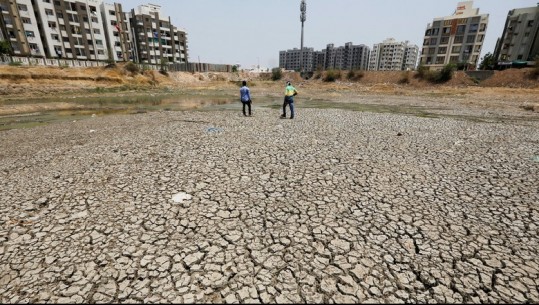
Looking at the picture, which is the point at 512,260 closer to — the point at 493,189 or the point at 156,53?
the point at 493,189

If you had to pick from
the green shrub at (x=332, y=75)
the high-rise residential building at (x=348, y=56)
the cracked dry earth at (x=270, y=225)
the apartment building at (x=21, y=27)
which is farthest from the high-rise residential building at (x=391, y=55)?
the cracked dry earth at (x=270, y=225)

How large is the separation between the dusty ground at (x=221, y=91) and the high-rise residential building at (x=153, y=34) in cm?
2713

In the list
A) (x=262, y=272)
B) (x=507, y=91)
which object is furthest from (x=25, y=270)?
(x=507, y=91)

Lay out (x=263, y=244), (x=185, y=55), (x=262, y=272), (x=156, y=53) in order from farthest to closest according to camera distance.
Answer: (x=185, y=55) < (x=156, y=53) < (x=263, y=244) < (x=262, y=272)

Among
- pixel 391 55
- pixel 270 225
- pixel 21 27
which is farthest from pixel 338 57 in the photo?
pixel 270 225

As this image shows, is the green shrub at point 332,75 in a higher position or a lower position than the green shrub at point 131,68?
lower

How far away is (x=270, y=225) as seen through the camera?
4.04 metres

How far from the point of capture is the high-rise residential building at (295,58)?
532 ft

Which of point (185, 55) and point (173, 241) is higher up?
point (185, 55)

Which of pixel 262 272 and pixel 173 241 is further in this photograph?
pixel 173 241

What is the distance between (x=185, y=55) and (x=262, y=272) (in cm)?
10245

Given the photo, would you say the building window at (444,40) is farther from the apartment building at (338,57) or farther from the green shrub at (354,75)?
the apartment building at (338,57)

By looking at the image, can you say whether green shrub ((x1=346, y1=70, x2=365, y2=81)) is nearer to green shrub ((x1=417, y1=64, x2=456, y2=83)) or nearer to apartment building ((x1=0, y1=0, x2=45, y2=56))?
green shrub ((x1=417, y1=64, x2=456, y2=83))

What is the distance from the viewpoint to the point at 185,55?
303 feet
